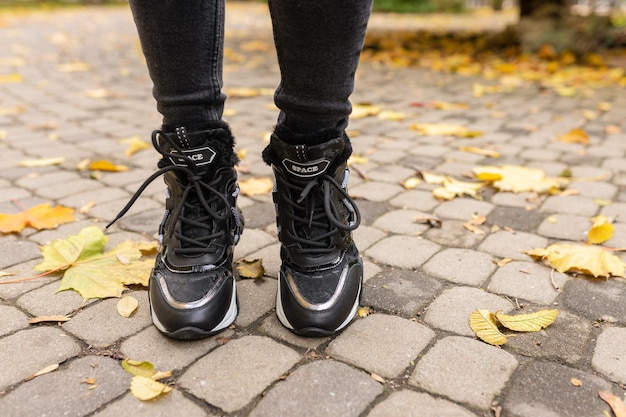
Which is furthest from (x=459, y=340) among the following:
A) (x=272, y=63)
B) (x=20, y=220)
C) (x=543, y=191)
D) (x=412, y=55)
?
(x=412, y=55)

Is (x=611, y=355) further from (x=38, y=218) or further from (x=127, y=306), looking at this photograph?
(x=38, y=218)

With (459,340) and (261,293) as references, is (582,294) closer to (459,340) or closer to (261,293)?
(459,340)

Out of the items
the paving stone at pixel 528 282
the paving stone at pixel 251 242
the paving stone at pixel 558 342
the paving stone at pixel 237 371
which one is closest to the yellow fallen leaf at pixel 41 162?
the paving stone at pixel 251 242

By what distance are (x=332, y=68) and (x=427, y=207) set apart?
1.07m

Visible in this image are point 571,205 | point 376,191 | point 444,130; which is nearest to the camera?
point 571,205

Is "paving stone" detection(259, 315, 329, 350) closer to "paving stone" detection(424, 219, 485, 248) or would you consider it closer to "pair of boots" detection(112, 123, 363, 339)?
"pair of boots" detection(112, 123, 363, 339)

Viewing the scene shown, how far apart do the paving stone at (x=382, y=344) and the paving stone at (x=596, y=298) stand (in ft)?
1.38

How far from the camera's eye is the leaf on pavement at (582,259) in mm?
1653

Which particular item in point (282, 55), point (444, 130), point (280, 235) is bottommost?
point (444, 130)

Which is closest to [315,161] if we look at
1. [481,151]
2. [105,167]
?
[105,167]

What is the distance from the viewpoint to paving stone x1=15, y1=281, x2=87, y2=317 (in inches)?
58.7

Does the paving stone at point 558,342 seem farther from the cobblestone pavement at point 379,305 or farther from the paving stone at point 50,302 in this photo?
the paving stone at point 50,302

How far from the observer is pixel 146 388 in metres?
1.18

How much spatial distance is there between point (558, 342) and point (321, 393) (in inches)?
23.0
